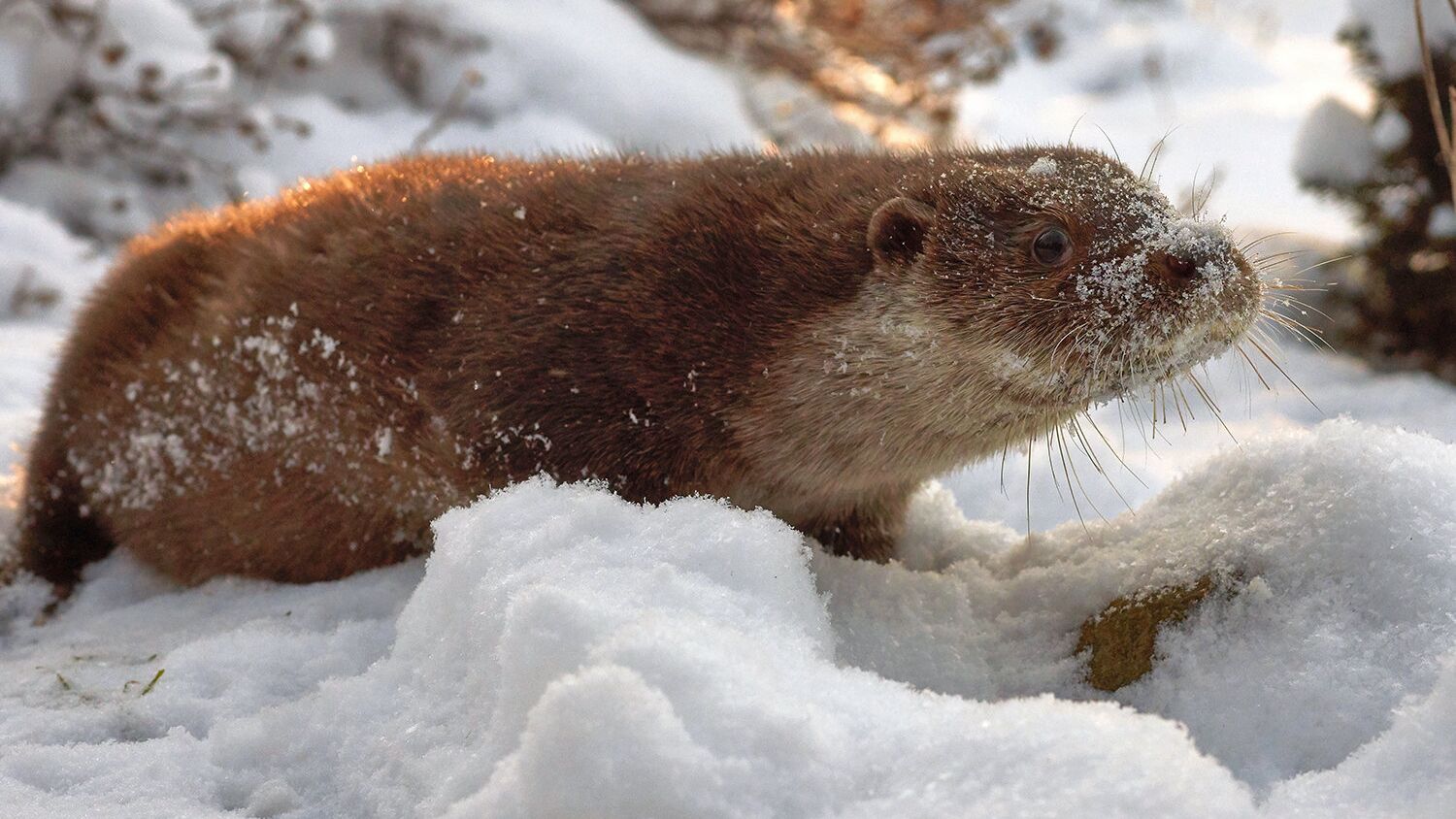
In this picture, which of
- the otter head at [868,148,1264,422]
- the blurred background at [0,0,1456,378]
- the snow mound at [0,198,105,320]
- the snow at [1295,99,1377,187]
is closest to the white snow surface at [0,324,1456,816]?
the otter head at [868,148,1264,422]

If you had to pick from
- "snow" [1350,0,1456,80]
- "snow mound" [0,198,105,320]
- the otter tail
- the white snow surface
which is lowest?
"snow mound" [0,198,105,320]

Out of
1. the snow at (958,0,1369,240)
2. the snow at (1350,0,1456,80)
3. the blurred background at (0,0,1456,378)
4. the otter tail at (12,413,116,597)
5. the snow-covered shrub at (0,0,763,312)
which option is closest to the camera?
the otter tail at (12,413,116,597)

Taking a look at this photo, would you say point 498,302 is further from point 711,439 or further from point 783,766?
point 783,766

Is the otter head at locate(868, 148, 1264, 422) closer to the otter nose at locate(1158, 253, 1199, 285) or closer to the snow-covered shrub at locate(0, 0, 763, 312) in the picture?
the otter nose at locate(1158, 253, 1199, 285)

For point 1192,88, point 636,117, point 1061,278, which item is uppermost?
point 1192,88

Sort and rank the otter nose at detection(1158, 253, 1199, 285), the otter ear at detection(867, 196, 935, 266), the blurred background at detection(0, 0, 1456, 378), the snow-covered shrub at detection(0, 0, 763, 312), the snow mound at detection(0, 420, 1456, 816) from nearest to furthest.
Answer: the snow mound at detection(0, 420, 1456, 816), the otter nose at detection(1158, 253, 1199, 285), the otter ear at detection(867, 196, 935, 266), the blurred background at detection(0, 0, 1456, 378), the snow-covered shrub at detection(0, 0, 763, 312)

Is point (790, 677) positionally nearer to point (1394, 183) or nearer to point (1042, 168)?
point (1042, 168)

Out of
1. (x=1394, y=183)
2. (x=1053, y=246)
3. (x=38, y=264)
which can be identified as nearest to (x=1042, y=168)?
(x=1053, y=246)
